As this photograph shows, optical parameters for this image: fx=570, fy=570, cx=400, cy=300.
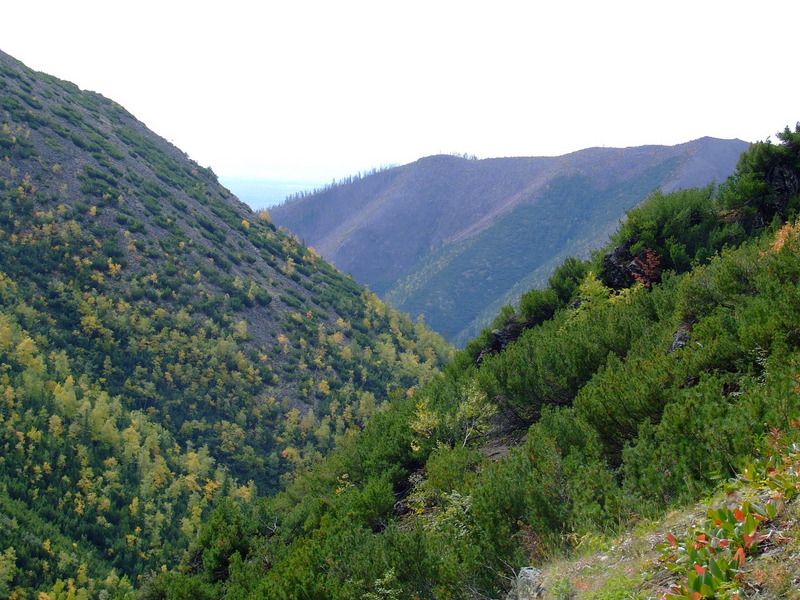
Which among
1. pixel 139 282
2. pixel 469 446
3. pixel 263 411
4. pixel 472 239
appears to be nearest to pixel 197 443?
pixel 263 411

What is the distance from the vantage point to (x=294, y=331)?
61.3m

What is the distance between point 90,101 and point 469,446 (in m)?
94.0

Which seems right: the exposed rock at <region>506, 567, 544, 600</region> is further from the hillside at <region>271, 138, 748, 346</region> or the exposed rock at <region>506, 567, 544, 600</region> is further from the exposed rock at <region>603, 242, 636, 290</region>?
the hillside at <region>271, 138, 748, 346</region>

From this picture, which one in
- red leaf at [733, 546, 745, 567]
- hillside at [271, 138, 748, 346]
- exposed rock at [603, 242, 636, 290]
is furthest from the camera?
hillside at [271, 138, 748, 346]

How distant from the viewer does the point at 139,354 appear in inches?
1932

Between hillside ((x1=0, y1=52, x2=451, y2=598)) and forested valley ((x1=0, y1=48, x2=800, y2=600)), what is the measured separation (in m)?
0.19

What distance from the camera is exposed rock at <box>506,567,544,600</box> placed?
17.4ft

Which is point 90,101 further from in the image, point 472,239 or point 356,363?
point 472,239

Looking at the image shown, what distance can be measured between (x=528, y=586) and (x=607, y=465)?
3004 mm

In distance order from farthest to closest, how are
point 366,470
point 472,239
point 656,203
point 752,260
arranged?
1. point 472,239
2. point 656,203
3. point 366,470
4. point 752,260

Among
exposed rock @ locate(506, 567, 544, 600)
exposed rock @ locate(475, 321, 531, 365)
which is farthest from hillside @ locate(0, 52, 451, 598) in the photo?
exposed rock @ locate(506, 567, 544, 600)

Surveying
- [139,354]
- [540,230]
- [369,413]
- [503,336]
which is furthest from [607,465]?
[540,230]

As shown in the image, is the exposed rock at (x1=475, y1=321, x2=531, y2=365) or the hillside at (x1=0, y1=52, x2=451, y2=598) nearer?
the exposed rock at (x1=475, y1=321, x2=531, y2=365)

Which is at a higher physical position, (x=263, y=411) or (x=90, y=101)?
(x=90, y=101)
